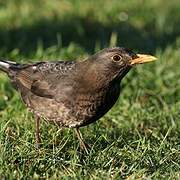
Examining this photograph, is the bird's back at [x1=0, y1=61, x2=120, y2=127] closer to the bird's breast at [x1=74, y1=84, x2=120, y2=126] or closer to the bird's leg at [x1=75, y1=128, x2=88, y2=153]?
the bird's breast at [x1=74, y1=84, x2=120, y2=126]

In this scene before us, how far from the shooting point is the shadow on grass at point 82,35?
35.7ft

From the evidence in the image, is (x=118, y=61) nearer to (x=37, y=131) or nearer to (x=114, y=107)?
(x=37, y=131)

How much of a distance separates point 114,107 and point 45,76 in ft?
4.83

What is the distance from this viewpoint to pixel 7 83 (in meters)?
8.71

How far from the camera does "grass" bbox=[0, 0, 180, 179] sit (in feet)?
19.2

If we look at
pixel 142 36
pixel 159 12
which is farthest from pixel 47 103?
pixel 159 12

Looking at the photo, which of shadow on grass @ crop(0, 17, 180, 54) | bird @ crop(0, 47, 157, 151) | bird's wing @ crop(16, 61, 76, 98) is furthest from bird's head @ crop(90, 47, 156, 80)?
shadow on grass @ crop(0, 17, 180, 54)

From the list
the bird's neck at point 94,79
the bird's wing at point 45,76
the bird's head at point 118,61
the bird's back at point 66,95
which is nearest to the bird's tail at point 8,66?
the bird's wing at point 45,76

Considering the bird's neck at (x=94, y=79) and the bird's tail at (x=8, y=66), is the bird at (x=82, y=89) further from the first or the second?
the bird's tail at (x=8, y=66)

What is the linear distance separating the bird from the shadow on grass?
3.57m

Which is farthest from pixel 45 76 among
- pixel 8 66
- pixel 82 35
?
pixel 82 35

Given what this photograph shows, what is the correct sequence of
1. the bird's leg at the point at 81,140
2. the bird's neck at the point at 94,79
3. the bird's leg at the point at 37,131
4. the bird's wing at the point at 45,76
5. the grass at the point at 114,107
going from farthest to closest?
the bird's wing at the point at 45,76
the bird's neck at the point at 94,79
the bird's leg at the point at 81,140
the bird's leg at the point at 37,131
the grass at the point at 114,107

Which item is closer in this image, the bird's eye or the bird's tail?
the bird's eye

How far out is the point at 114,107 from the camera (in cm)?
823
